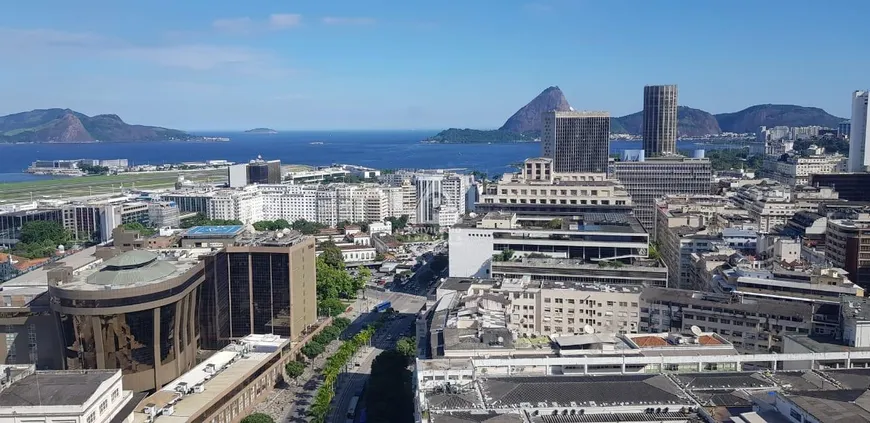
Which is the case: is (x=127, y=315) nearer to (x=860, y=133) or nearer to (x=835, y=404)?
(x=835, y=404)

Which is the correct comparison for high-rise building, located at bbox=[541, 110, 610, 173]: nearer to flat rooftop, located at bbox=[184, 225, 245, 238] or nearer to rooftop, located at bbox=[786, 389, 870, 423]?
flat rooftop, located at bbox=[184, 225, 245, 238]

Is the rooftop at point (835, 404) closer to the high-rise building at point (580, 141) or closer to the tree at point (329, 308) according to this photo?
the tree at point (329, 308)

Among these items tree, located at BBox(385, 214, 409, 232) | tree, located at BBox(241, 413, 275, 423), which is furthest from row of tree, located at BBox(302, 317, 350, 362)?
tree, located at BBox(385, 214, 409, 232)

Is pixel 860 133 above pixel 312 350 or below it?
above

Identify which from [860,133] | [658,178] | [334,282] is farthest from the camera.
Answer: [860,133]

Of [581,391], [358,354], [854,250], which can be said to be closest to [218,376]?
[358,354]

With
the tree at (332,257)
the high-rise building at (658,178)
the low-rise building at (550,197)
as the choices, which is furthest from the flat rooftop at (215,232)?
the high-rise building at (658,178)

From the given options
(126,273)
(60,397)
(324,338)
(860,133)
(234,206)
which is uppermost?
(860,133)

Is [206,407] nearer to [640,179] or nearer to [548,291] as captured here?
[548,291]
